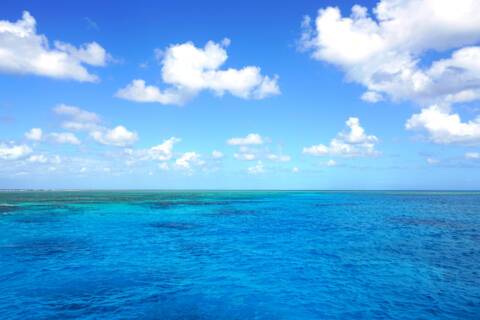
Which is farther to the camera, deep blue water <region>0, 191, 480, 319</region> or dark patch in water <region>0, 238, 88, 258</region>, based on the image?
dark patch in water <region>0, 238, 88, 258</region>

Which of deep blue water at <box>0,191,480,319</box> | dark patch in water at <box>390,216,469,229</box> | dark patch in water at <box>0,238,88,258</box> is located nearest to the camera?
deep blue water at <box>0,191,480,319</box>

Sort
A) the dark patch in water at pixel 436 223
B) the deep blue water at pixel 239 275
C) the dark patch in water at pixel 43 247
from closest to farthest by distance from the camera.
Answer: the deep blue water at pixel 239 275
the dark patch in water at pixel 43 247
the dark patch in water at pixel 436 223

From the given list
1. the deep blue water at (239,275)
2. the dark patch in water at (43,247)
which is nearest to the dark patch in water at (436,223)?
the deep blue water at (239,275)

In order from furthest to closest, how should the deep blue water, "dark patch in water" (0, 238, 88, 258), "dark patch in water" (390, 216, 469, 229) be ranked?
"dark patch in water" (390, 216, 469, 229)
"dark patch in water" (0, 238, 88, 258)
the deep blue water

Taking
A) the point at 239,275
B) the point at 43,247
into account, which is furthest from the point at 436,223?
the point at 43,247

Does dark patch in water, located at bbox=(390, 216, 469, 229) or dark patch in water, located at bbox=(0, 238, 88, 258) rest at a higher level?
dark patch in water, located at bbox=(0, 238, 88, 258)

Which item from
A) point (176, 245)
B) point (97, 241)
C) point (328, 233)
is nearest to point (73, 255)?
point (97, 241)

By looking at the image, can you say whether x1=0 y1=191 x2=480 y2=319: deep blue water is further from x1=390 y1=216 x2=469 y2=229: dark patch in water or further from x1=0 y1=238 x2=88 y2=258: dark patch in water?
x1=390 y1=216 x2=469 y2=229: dark patch in water

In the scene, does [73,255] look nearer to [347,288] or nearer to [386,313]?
[347,288]

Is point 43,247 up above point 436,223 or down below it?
above

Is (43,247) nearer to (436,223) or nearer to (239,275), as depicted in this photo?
(239,275)

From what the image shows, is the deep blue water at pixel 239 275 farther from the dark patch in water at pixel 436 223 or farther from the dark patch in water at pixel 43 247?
the dark patch in water at pixel 436 223

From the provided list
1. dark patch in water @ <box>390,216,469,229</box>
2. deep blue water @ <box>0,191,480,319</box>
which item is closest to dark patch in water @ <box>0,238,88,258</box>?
deep blue water @ <box>0,191,480,319</box>

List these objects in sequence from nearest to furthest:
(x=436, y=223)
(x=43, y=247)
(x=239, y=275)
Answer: (x=239, y=275) → (x=43, y=247) → (x=436, y=223)
